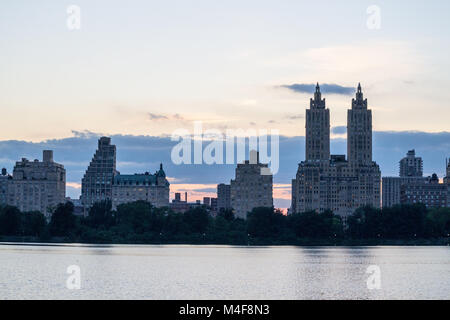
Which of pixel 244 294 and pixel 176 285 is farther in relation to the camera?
pixel 176 285

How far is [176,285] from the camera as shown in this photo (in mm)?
105125
